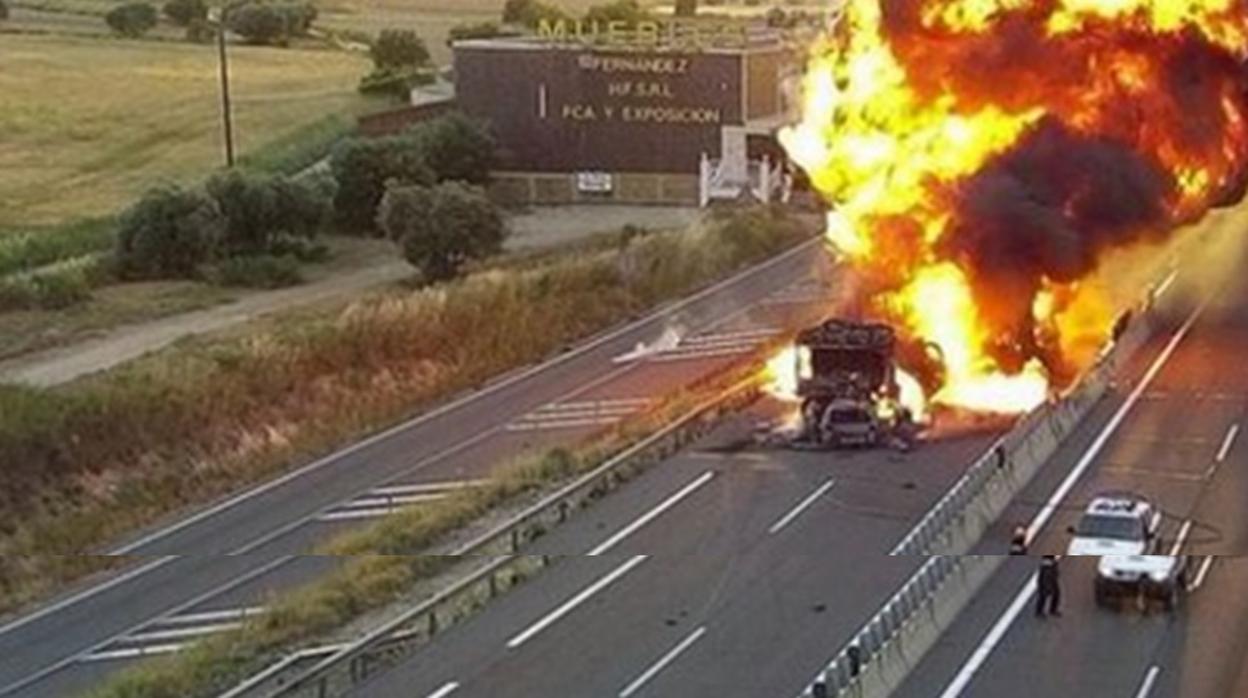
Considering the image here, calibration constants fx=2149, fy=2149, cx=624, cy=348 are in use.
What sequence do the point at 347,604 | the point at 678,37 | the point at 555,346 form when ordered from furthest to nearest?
the point at 678,37
the point at 555,346
the point at 347,604

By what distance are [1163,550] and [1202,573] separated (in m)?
0.79

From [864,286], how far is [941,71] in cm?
634

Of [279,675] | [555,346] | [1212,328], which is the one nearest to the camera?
[279,675]

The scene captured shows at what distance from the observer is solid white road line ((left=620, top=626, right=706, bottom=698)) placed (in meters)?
32.4

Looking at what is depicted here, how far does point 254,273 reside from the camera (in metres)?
75.4

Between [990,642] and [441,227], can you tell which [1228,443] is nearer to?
[990,642]

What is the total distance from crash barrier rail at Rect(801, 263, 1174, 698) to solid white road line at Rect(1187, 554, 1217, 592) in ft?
11.3

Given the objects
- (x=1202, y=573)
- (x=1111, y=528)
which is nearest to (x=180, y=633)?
(x=1111, y=528)

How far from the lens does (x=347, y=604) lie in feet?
124

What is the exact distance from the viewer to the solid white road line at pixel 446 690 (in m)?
32.4

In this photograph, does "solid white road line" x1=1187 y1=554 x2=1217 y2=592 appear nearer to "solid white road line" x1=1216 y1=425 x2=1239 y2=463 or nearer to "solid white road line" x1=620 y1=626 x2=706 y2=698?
"solid white road line" x1=1216 y1=425 x2=1239 y2=463

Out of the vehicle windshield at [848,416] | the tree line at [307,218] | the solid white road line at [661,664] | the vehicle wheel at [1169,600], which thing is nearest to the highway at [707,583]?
the solid white road line at [661,664]

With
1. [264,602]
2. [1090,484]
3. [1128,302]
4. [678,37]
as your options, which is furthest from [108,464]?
[678,37]

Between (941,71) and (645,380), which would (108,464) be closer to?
(645,380)
